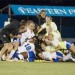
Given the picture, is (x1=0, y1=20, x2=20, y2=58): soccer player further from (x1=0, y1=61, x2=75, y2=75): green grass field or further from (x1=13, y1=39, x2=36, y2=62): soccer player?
(x1=0, y1=61, x2=75, y2=75): green grass field


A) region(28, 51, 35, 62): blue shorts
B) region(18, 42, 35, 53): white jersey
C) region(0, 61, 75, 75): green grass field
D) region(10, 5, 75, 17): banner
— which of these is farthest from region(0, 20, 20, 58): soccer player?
region(10, 5, 75, 17): banner

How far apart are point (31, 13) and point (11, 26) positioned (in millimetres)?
5846

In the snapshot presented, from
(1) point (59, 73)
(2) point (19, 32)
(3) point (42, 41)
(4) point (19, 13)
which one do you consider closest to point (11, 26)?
(2) point (19, 32)

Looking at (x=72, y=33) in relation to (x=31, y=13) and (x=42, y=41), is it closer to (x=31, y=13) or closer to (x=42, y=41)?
(x=31, y=13)

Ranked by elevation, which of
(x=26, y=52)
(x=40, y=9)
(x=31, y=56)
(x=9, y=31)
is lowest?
(x=31, y=56)

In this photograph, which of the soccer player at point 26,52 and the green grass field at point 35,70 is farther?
the soccer player at point 26,52

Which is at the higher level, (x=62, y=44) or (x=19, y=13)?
(x=19, y=13)

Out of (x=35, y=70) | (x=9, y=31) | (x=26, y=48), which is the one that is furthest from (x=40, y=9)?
(x=35, y=70)

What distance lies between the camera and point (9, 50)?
11008 mm

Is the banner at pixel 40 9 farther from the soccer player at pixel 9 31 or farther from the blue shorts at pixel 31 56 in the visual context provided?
the blue shorts at pixel 31 56

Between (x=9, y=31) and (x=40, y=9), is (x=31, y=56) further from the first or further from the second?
(x=40, y=9)

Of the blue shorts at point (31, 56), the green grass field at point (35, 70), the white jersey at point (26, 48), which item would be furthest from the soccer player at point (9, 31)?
the green grass field at point (35, 70)

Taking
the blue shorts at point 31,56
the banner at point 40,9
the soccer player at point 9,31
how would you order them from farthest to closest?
the banner at point 40,9, the soccer player at point 9,31, the blue shorts at point 31,56

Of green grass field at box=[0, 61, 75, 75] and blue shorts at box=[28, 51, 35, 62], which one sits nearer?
green grass field at box=[0, 61, 75, 75]
